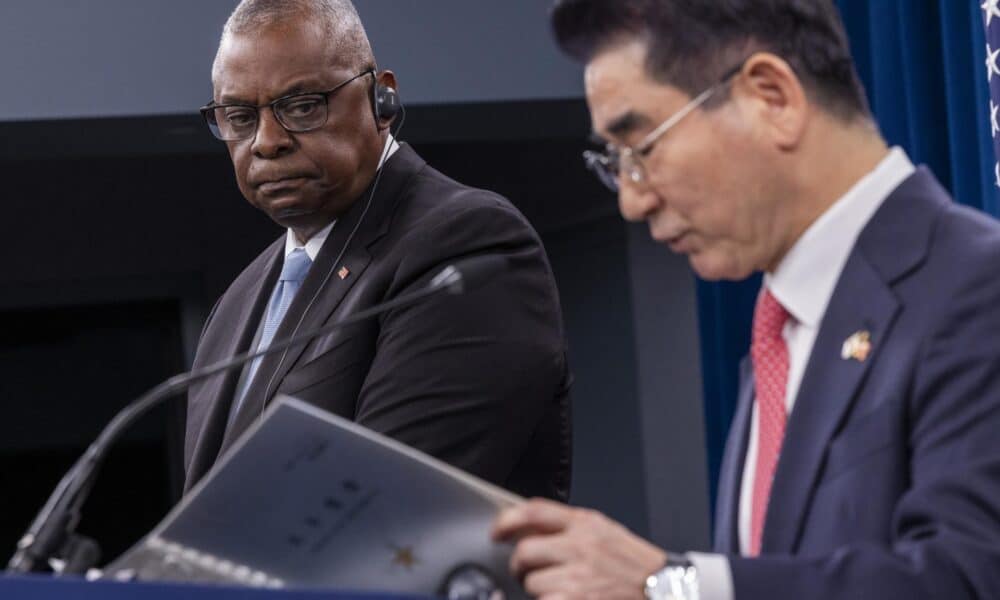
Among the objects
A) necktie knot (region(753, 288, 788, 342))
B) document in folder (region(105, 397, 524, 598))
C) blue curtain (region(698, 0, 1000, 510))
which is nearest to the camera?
document in folder (region(105, 397, 524, 598))

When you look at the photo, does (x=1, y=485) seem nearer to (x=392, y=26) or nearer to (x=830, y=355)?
(x=392, y=26)

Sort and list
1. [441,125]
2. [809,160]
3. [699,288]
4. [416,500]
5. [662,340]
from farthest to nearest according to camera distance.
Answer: [662,340], [699,288], [441,125], [809,160], [416,500]

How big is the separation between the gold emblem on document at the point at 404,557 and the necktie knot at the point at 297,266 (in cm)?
113

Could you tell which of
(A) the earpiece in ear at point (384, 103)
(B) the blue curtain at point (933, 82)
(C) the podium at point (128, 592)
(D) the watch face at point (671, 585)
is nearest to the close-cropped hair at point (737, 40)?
(D) the watch face at point (671, 585)

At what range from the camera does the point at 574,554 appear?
1.33 m

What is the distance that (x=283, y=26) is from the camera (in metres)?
Answer: 2.43

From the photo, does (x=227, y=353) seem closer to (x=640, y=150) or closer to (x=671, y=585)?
(x=640, y=150)

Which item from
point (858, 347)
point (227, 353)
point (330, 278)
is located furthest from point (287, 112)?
point (858, 347)

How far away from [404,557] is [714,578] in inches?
10.1

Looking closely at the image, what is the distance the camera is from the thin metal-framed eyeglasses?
147 cm

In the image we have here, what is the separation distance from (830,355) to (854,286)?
64mm

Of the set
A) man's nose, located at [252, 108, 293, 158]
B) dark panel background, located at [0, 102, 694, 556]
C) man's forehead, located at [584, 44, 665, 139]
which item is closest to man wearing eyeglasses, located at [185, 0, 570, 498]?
man's nose, located at [252, 108, 293, 158]

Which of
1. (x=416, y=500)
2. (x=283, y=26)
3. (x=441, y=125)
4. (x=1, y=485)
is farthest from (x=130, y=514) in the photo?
(x=416, y=500)

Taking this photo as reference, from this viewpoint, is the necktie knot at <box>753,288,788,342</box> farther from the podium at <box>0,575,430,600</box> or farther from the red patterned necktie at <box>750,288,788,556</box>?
the podium at <box>0,575,430,600</box>
